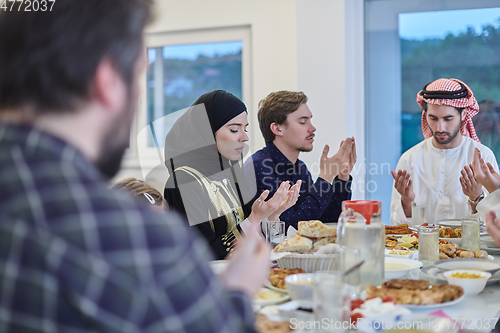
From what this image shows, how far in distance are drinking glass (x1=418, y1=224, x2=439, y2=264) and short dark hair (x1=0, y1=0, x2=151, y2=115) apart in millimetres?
1228

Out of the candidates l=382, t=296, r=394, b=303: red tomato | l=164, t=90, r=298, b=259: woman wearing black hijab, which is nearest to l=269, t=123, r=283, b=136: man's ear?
l=164, t=90, r=298, b=259: woman wearing black hijab

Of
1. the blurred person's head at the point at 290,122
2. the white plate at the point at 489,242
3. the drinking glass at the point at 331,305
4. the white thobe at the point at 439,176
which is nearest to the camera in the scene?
the drinking glass at the point at 331,305

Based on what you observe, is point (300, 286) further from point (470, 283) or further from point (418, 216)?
point (418, 216)

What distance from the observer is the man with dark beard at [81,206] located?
0.47 metres

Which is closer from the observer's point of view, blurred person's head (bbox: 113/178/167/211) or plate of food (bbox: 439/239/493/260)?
plate of food (bbox: 439/239/493/260)

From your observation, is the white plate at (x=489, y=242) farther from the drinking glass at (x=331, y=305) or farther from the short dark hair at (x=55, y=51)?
the short dark hair at (x=55, y=51)

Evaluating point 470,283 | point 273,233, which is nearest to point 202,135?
point 273,233

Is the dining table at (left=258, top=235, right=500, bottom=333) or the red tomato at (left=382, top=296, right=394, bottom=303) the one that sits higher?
the red tomato at (left=382, top=296, right=394, bottom=303)

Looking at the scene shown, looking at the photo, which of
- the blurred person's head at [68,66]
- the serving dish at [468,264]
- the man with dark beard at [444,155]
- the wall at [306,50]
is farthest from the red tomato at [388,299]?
the wall at [306,50]

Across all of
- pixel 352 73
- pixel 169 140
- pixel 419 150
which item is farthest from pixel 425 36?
pixel 169 140

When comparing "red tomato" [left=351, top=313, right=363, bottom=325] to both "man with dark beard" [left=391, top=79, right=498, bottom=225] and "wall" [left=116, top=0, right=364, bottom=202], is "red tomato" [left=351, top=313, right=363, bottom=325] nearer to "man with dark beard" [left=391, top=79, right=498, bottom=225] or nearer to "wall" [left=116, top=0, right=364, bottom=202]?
"man with dark beard" [left=391, top=79, right=498, bottom=225]

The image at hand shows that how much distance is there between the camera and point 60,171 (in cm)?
50

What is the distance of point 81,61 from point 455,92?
302cm

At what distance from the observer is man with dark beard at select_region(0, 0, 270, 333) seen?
47 centimetres
